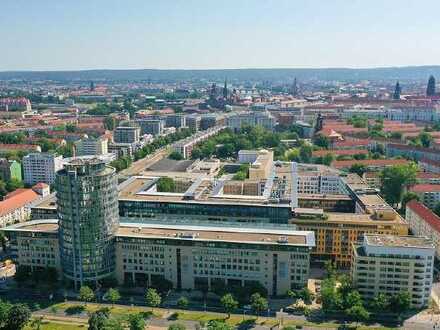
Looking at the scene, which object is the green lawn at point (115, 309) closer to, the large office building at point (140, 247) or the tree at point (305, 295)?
the large office building at point (140, 247)

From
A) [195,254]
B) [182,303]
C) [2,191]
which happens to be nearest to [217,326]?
[182,303]

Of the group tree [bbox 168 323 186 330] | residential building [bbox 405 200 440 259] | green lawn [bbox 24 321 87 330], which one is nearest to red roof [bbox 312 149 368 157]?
residential building [bbox 405 200 440 259]

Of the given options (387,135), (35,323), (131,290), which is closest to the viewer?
(35,323)

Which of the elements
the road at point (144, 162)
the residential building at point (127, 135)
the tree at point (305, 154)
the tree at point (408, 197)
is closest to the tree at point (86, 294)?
the road at point (144, 162)

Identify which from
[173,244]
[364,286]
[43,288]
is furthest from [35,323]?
[364,286]

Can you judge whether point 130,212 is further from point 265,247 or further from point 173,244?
point 265,247

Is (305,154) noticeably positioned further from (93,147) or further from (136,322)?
(136,322)

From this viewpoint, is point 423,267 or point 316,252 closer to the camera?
point 423,267
